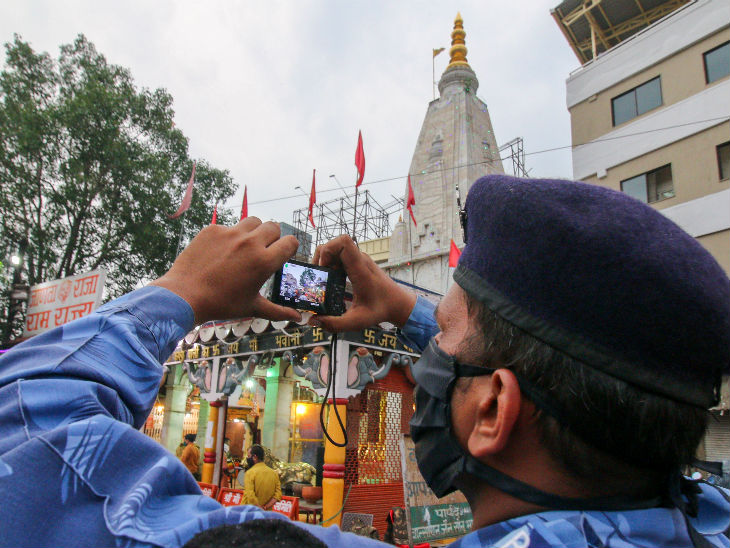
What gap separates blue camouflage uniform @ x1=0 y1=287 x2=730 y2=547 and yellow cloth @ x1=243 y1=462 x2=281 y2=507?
23.7 ft

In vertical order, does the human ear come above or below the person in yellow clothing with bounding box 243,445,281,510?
above

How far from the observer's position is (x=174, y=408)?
15.6 metres

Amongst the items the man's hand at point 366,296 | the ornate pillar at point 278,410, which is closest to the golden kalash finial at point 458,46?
the ornate pillar at point 278,410

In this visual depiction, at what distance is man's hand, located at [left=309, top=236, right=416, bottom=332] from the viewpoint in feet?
6.25

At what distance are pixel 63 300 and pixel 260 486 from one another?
828 centimetres

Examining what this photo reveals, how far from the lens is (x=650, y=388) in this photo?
0.82 meters

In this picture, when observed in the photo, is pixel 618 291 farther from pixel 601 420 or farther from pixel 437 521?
pixel 437 521

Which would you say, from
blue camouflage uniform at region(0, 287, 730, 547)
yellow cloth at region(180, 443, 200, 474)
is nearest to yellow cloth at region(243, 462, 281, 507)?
yellow cloth at region(180, 443, 200, 474)

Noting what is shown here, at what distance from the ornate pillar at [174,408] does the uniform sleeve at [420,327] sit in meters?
15.1

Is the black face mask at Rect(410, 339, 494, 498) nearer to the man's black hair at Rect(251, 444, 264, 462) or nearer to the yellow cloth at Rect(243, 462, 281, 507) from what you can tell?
the yellow cloth at Rect(243, 462, 281, 507)

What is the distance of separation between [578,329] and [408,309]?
1097mm

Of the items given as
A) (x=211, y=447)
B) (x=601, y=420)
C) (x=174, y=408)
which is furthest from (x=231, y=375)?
(x=601, y=420)

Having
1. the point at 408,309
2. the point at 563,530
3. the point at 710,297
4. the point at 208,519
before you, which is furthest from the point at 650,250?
the point at 408,309

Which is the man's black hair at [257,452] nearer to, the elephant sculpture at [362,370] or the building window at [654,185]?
the elephant sculpture at [362,370]
